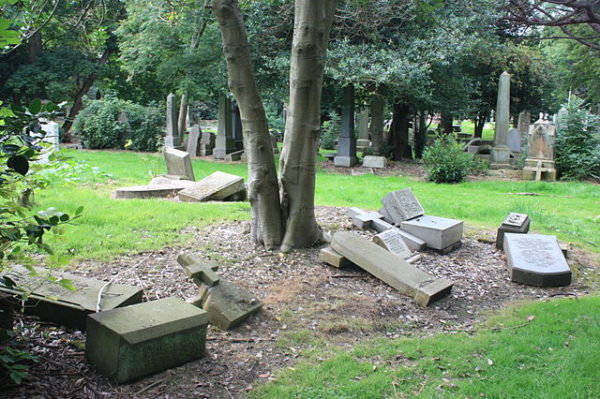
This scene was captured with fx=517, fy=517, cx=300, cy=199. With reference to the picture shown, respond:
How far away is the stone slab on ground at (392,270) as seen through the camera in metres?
5.24

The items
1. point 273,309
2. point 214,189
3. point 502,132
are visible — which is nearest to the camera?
point 273,309

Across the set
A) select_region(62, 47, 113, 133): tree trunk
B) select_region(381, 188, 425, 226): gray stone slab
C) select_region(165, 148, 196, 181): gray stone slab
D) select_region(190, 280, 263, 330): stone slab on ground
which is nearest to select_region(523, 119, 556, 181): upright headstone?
select_region(381, 188, 425, 226): gray stone slab

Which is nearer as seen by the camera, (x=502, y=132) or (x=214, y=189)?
(x=214, y=189)

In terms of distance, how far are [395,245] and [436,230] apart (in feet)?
2.35

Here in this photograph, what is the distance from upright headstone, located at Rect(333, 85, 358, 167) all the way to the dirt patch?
36.4ft

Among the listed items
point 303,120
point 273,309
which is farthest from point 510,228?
point 273,309

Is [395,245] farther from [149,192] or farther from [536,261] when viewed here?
[149,192]

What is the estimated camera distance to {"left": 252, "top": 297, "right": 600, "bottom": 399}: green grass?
3.48m

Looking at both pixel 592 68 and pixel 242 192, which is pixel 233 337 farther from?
pixel 592 68

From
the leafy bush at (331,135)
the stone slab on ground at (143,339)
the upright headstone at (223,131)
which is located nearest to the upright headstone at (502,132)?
the upright headstone at (223,131)

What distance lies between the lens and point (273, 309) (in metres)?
4.79

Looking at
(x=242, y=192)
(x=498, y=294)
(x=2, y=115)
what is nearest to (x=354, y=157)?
(x=242, y=192)

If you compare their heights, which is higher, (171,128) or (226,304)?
(171,128)

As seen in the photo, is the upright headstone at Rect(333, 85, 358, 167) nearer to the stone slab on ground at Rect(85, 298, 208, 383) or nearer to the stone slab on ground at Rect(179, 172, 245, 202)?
the stone slab on ground at Rect(179, 172, 245, 202)
